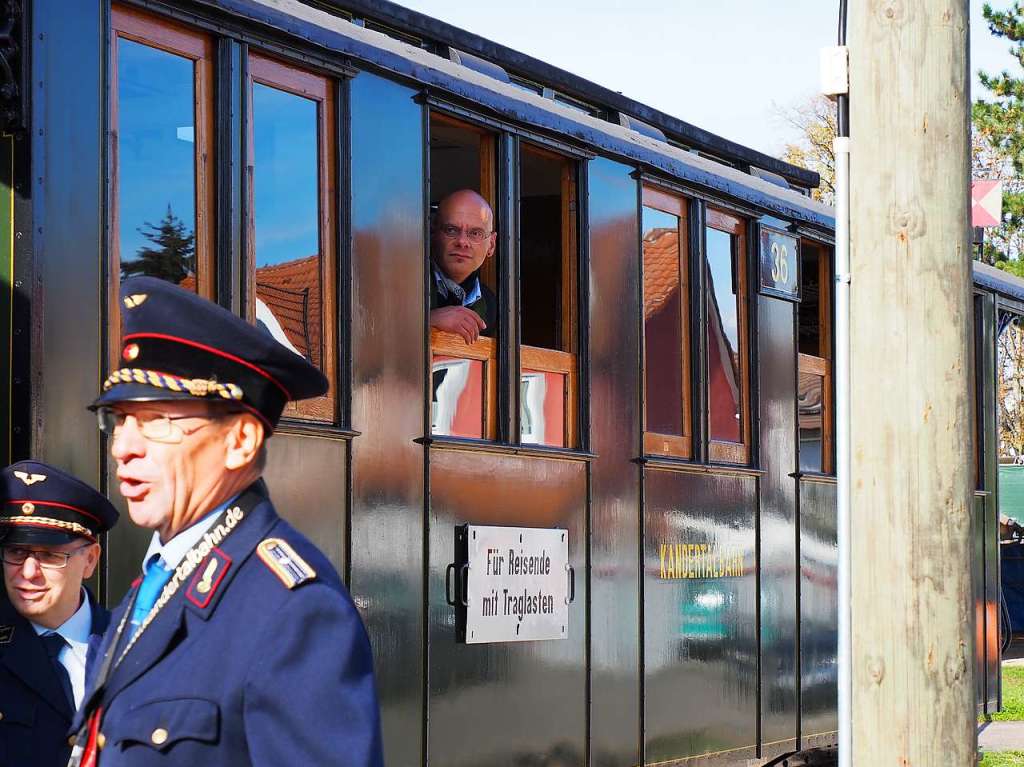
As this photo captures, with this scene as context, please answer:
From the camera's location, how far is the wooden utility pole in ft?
12.8

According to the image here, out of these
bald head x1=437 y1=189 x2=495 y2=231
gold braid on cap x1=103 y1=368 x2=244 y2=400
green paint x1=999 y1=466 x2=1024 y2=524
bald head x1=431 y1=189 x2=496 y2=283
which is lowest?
green paint x1=999 y1=466 x2=1024 y2=524

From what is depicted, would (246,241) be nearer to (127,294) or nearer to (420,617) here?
(420,617)

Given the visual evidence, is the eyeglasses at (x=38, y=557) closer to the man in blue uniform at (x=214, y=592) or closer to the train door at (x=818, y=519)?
the man in blue uniform at (x=214, y=592)

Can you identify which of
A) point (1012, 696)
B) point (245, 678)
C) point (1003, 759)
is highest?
point (245, 678)

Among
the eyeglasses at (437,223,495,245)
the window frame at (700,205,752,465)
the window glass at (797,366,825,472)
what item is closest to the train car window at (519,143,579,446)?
the eyeglasses at (437,223,495,245)

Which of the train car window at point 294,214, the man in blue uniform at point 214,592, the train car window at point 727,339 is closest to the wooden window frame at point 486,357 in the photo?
the train car window at point 294,214

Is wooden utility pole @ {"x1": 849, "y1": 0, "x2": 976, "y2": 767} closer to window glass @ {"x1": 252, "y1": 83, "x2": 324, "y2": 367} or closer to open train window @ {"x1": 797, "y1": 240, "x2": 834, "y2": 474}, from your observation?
window glass @ {"x1": 252, "y1": 83, "x2": 324, "y2": 367}

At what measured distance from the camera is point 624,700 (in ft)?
23.2

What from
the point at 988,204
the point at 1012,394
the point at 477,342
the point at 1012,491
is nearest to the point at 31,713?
the point at 477,342

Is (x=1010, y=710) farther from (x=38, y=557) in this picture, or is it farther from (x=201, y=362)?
(x=201, y=362)

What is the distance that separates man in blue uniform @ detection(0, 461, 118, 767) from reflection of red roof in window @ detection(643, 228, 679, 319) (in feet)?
12.7

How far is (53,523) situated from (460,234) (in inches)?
107

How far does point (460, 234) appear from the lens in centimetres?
638

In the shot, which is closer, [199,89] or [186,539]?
[186,539]
